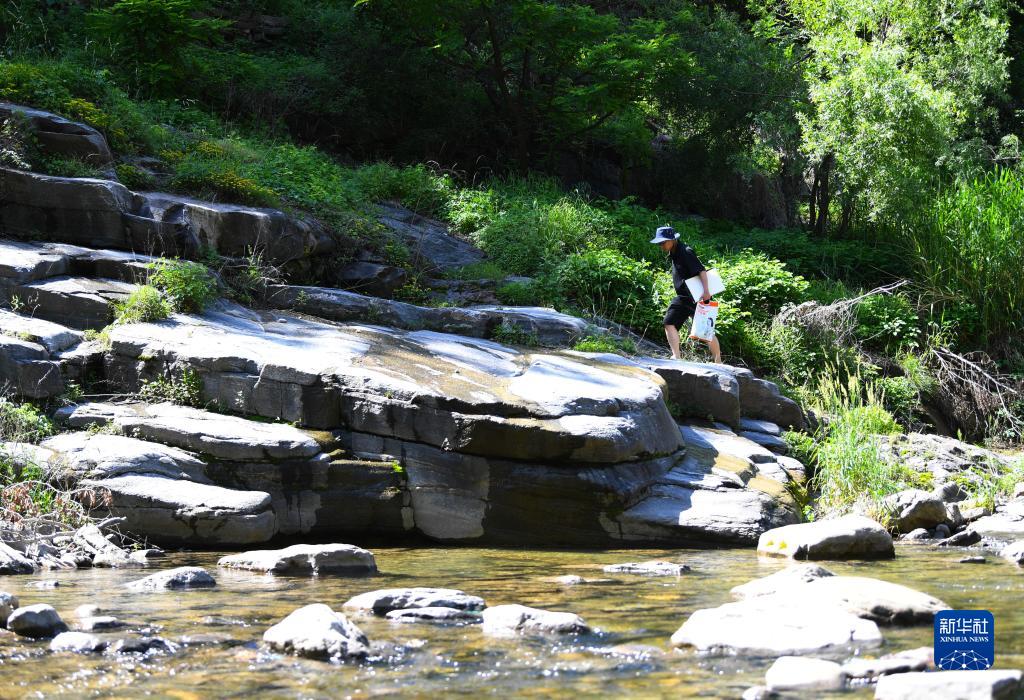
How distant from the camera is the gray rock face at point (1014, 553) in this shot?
6715 mm

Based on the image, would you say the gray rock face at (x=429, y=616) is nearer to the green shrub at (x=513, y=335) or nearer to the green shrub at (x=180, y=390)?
the green shrub at (x=180, y=390)

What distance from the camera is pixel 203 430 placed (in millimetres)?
7676

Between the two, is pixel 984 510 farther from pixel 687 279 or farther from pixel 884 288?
pixel 884 288

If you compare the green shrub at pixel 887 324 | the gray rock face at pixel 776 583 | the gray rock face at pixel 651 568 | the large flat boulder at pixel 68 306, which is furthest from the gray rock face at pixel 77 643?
the green shrub at pixel 887 324

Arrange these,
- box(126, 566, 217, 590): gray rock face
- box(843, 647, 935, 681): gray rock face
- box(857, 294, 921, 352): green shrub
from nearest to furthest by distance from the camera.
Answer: box(843, 647, 935, 681): gray rock face
box(126, 566, 217, 590): gray rock face
box(857, 294, 921, 352): green shrub

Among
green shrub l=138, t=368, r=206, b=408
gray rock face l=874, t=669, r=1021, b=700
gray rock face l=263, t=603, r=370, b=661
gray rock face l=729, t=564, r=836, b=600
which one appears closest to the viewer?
gray rock face l=874, t=669, r=1021, b=700

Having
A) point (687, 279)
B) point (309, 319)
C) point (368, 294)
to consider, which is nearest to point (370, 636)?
point (309, 319)

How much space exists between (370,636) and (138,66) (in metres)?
13.1

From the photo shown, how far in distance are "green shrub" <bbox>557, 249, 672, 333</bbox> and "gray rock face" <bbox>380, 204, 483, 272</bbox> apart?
4.80ft

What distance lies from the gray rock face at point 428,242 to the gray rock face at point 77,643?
9308 millimetres

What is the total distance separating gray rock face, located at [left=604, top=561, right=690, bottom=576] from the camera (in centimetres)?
644

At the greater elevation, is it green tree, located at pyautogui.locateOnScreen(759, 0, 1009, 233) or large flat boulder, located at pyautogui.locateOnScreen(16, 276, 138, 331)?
green tree, located at pyautogui.locateOnScreen(759, 0, 1009, 233)

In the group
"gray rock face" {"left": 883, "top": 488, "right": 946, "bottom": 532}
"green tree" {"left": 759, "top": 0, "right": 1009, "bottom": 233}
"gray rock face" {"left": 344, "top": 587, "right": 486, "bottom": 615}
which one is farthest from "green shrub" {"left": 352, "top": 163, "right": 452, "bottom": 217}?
"gray rock face" {"left": 344, "top": 587, "right": 486, "bottom": 615}

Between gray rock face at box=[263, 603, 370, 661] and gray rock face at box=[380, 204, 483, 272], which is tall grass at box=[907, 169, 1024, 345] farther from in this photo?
gray rock face at box=[263, 603, 370, 661]
